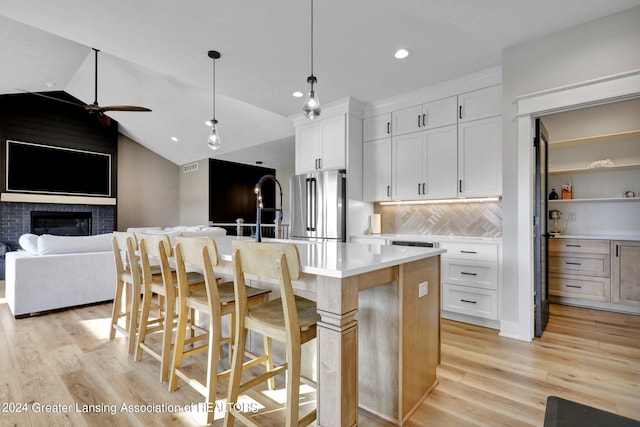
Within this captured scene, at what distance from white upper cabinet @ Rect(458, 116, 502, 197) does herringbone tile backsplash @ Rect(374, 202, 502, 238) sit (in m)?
0.39

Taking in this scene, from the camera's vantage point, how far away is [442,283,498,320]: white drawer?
3.10m

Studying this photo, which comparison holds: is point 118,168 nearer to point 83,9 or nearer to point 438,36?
point 83,9

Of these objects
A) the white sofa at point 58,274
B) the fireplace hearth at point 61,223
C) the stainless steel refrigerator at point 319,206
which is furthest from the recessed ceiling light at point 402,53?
the fireplace hearth at point 61,223

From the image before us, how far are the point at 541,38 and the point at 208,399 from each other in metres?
3.77

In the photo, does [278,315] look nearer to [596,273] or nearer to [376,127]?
[376,127]

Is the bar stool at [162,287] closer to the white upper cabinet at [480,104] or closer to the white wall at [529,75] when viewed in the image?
the white wall at [529,75]

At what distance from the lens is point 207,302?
1.95 metres

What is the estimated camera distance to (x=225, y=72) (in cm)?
355

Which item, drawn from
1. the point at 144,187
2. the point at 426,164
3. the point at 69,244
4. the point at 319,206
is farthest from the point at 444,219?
the point at 144,187

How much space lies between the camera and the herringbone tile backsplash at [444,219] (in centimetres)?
365

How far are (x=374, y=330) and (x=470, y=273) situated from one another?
1.90m

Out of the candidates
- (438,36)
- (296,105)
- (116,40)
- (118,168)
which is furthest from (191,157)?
(438,36)

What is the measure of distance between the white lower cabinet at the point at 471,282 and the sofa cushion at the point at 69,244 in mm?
4013

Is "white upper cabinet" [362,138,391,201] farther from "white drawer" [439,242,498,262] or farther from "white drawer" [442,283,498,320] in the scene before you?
"white drawer" [442,283,498,320]
